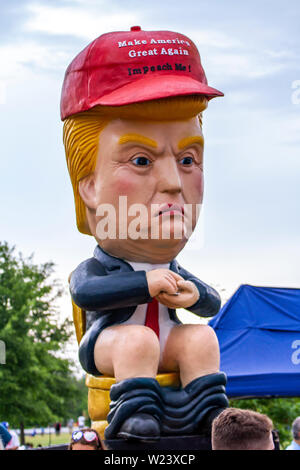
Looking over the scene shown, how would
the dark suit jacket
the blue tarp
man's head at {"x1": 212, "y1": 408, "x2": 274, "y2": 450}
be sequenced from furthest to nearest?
the blue tarp → the dark suit jacket → man's head at {"x1": 212, "y1": 408, "x2": 274, "y2": 450}

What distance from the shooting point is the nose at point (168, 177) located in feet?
16.0

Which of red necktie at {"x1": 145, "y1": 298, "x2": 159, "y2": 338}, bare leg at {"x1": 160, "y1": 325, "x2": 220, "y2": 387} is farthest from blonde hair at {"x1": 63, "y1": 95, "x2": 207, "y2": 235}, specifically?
bare leg at {"x1": 160, "y1": 325, "x2": 220, "y2": 387}

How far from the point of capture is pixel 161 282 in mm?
4684

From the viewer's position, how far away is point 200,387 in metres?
4.73

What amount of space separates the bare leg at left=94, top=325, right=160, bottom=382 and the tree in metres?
12.8

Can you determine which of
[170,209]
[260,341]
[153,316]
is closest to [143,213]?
[170,209]

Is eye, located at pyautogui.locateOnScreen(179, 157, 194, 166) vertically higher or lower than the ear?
higher

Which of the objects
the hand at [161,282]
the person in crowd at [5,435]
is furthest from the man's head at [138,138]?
the person in crowd at [5,435]

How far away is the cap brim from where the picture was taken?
4668 millimetres

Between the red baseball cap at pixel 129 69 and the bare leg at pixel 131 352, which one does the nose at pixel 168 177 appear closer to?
the red baseball cap at pixel 129 69

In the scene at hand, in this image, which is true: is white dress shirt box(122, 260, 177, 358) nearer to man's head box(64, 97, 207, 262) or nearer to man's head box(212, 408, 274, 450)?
man's head box(64, 97, 207, 262)
